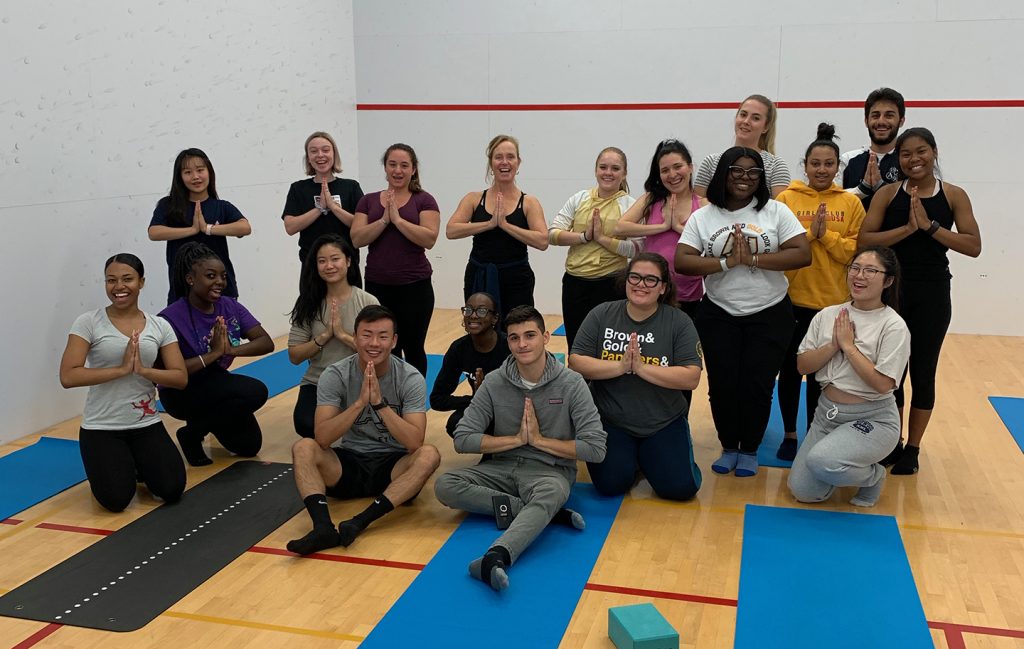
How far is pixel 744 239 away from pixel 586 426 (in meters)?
1.16

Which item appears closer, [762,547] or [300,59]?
[762,547]

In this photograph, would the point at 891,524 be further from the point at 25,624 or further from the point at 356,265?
the point at 25,624

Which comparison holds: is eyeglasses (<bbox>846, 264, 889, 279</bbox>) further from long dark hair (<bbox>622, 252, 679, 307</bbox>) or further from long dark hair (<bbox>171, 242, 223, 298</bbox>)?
long dark hair (<bbox>171, 242, 223, 298</bbox>)

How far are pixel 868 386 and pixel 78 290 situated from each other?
4.48 metres

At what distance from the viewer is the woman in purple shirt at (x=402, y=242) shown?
531cm

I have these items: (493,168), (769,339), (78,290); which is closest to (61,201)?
(78,290)

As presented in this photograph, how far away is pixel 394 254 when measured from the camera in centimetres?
533

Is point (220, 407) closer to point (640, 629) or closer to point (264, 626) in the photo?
point (264, 626)

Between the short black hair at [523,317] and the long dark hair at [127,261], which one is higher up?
the long dark hair at [127,261]

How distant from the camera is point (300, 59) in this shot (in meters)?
8.20

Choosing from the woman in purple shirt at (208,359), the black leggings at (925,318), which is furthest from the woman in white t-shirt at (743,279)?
the woman in purple shirt at (208,359)

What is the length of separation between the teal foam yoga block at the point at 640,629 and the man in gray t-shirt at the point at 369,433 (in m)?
1.23

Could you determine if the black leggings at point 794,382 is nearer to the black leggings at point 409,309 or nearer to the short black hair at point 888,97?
the short black hair at point 888,97

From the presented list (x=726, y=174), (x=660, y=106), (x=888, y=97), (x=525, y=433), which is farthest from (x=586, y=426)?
(x=660, y=106)
